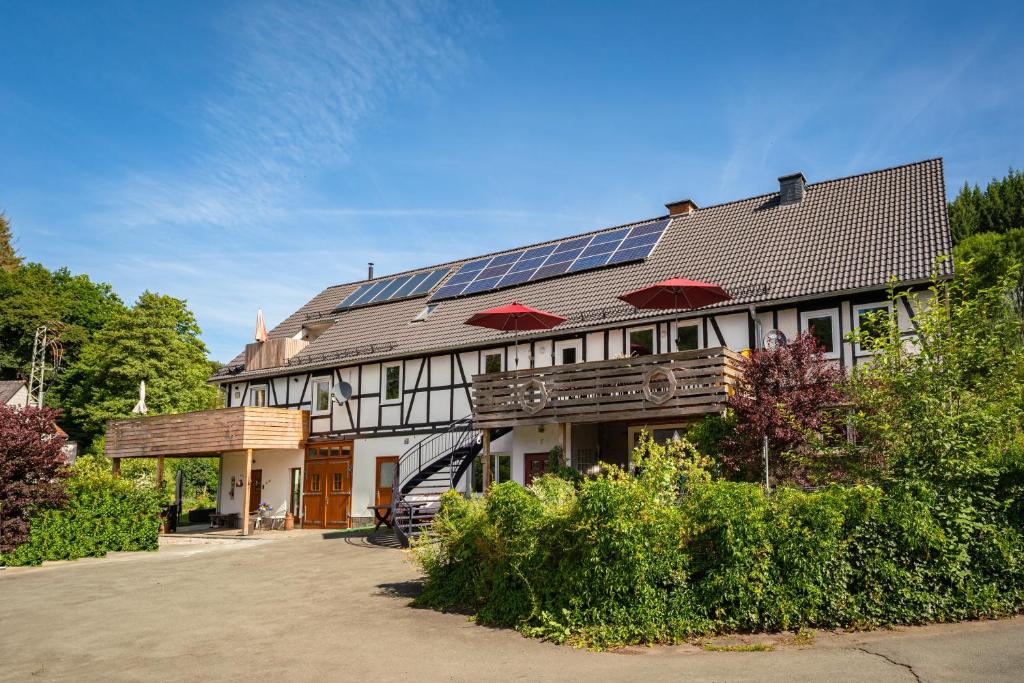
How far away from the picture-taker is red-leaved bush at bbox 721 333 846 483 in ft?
46.8

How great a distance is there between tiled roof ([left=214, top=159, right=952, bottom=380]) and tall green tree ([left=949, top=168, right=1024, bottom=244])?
18.8m

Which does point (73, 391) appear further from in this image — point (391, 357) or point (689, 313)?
point (689, 313)

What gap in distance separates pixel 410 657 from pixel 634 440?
38.6 feet

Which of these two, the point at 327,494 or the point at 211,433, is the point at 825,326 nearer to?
the point at 327,494

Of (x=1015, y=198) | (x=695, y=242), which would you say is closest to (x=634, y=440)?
(x=695, y=242)

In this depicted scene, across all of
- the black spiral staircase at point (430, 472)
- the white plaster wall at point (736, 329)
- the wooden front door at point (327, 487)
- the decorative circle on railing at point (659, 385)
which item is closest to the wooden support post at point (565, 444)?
the black spiral staircase at point (430, 472)

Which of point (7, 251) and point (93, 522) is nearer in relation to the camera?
point (93, 522)

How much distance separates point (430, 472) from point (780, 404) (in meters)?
9.91

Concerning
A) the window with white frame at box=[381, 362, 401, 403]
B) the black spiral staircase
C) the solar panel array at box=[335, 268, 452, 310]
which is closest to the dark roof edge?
the window with white frame at box=[381, 362, 401, 403]

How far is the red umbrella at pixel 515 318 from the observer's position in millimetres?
18516

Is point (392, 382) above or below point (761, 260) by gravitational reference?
below

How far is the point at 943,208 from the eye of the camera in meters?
19.2

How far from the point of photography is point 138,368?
45781mm

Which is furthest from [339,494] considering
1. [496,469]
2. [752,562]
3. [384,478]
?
[752,562]
